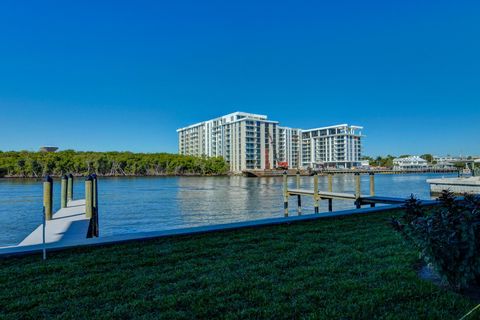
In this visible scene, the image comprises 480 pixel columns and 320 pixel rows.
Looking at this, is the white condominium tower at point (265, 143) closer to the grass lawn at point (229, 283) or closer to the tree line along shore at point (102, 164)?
the tree line along shore at point (102, 164)

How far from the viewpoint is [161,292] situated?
3.90m

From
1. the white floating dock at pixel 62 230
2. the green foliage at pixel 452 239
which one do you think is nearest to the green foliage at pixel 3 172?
the white floating dock at pixel 62 230

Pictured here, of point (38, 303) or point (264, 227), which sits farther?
point (264, 227)

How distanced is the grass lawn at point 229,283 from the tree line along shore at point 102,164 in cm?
9656

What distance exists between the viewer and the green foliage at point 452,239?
350 cm

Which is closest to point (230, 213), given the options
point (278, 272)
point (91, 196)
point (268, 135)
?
point (91, 196)

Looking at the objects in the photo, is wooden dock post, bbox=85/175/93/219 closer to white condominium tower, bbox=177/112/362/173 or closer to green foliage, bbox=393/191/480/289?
green foliage, bbox=393/191/480/289

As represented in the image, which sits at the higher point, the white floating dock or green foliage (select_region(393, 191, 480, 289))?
green foliage (select_region(393, 191, 480, 289))

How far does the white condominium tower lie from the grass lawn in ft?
338

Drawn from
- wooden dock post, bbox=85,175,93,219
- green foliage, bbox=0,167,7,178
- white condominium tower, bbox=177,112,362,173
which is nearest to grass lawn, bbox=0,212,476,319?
wooden dock post, bbox=85,175,93,219

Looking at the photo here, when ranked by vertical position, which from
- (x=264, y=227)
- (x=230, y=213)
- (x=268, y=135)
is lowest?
(x=230, y=213)

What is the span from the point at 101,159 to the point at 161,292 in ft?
347

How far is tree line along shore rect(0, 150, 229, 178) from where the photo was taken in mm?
89875

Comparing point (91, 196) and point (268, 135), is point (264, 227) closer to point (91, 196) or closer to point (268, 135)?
point (91, 196)
